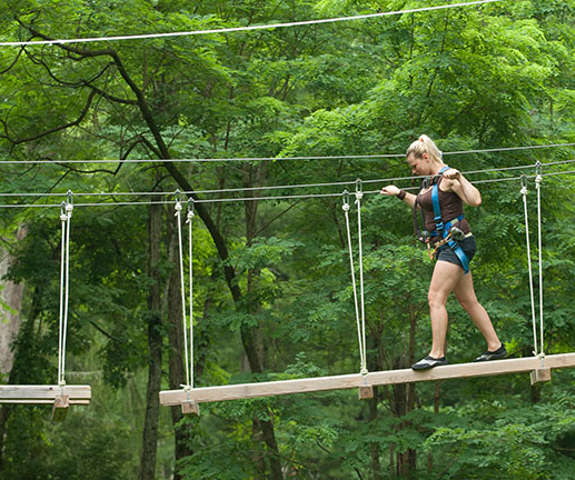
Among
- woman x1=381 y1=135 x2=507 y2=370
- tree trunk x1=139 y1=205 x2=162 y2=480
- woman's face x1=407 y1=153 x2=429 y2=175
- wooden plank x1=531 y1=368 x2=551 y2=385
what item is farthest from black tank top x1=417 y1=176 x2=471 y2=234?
tree trunk x1=139 y1=205 x2=162 y2=480

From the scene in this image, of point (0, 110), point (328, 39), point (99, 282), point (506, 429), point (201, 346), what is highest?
point (328, 39)

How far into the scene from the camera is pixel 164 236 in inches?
485

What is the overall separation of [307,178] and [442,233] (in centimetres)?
395

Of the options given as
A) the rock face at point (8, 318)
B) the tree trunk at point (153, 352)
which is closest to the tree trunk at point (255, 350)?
the tree trunk at point (153, 352)

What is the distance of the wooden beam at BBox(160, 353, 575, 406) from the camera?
4.79 meters

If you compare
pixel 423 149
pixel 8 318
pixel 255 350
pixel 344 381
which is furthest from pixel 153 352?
pixel 423 149

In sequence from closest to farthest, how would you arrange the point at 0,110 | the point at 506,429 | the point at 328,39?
the point at 506,429 → the point at 0,110 → the point at 328,39

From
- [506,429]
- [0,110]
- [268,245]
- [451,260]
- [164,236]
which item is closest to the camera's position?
[451,260]

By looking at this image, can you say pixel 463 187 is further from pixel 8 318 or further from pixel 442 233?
pixel 8 318

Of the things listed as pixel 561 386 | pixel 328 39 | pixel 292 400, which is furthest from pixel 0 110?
A: pixel 561 386

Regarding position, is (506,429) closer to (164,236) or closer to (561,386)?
(561,386)

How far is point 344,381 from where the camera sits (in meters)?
4.83

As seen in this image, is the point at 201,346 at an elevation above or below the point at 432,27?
below

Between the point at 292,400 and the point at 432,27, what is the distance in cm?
388
